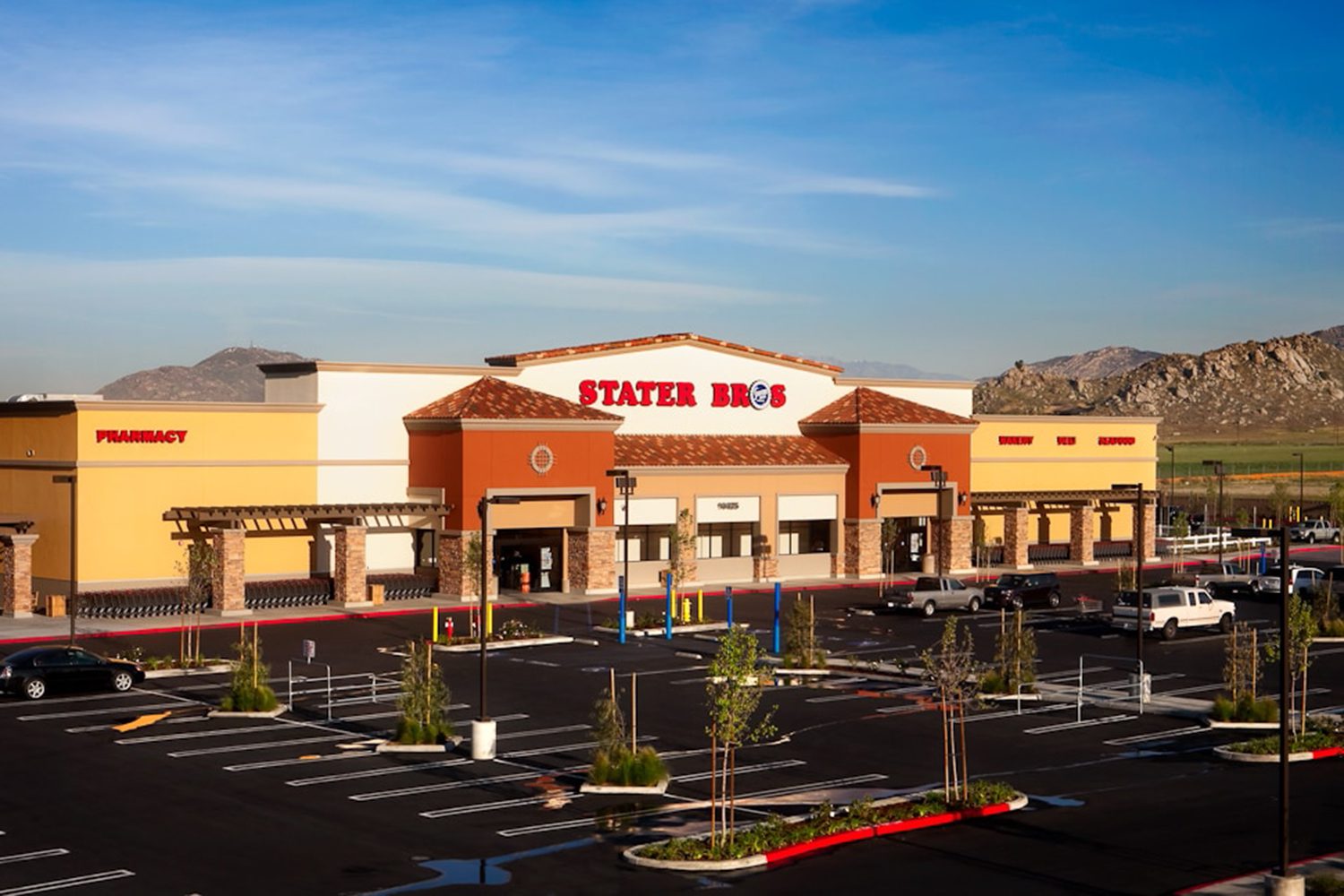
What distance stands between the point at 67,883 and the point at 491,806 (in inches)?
338

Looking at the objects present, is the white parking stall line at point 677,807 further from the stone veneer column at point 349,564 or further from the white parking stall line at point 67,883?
the stone veneer column at point 349,564

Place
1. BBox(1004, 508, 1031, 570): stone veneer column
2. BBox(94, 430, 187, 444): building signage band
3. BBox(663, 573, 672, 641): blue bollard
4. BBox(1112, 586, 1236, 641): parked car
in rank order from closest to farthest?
BBox(1112, 586, 1236, 641): parked car
BBox(663, 573, 672, 641): blue bollard
BBox(94, 430, 187, 444): building signage band
BBox(1004, 508, 1031, 570): stone veneer column

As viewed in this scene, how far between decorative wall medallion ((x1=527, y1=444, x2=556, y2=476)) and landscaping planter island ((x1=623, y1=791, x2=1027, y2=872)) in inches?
1591

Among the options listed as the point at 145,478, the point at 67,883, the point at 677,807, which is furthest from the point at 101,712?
the point at 145,478

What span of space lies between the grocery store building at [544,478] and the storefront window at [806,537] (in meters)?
0.12

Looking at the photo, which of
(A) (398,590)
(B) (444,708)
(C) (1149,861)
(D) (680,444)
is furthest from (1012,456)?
(C) (1149,861)

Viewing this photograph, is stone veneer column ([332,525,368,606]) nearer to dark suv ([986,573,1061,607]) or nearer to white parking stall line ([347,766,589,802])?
dark suv ([986,573,1061,607])

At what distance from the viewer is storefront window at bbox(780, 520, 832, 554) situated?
81.9 meters

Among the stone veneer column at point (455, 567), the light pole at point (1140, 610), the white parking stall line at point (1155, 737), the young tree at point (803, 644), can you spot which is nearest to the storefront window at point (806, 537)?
the stone veneer column at point (455, 567)

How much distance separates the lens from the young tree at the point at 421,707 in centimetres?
3769

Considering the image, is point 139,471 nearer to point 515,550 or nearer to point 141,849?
point 515,550

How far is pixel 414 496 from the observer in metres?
71.3

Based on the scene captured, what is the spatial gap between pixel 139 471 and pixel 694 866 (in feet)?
142

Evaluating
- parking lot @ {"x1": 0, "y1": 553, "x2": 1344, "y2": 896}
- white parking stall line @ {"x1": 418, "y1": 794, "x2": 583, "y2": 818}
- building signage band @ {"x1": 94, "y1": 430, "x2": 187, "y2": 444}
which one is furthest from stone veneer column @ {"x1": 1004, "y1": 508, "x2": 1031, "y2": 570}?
white parking stall line @ {"x1": 418, "y1": 794, "x2": 583, "y2": 818}
